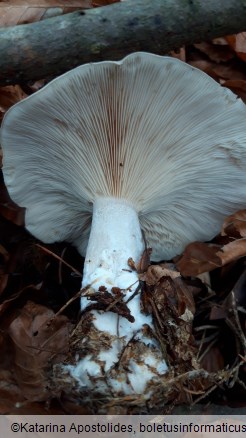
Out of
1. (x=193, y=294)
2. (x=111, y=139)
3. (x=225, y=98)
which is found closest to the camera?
(x=225, y=98)

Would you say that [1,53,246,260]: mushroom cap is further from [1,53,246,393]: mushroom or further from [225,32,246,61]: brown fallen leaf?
[225,32,246,61]: brown fallen leaf

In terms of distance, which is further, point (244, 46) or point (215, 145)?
point (244, 46)

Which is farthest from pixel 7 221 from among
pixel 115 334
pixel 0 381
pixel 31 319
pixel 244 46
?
pixel 244 46

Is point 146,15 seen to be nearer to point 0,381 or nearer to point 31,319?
point 31,319

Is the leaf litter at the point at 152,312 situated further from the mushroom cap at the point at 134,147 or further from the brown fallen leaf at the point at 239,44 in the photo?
the mushroom cap at the point at 134,147

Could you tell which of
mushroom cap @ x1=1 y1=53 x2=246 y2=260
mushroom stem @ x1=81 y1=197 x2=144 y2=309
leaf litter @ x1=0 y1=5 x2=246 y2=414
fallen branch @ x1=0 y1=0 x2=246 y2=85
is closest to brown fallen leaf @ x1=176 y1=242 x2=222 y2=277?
leaf litter @ x1=0 y1=5 x2=246 y2=414

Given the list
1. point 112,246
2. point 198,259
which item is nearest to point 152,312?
point 112,246

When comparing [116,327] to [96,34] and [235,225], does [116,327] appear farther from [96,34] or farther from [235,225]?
[96,34]
